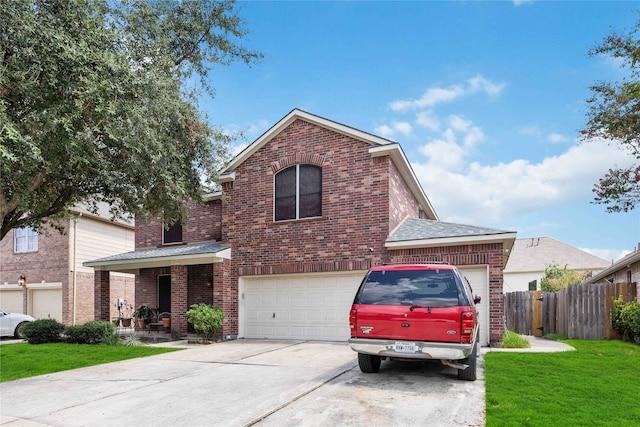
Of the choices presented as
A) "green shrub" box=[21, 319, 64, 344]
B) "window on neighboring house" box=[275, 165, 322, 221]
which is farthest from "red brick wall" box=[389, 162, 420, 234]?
"green shrub" box=[21, 319, 64, 344]

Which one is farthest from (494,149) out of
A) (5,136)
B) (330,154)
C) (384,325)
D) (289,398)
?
(5,136)

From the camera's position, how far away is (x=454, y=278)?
283 inches

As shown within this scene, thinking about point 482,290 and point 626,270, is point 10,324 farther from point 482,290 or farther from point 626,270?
point 626,270

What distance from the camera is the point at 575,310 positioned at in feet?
50.6

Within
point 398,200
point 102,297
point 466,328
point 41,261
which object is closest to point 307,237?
point 398,200

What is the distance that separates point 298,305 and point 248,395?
25.7 feet

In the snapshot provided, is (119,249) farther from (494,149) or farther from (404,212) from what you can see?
(494,149)

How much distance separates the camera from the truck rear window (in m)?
7.05

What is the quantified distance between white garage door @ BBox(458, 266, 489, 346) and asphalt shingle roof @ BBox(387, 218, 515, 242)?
99 cm

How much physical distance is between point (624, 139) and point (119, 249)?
23.1 metres

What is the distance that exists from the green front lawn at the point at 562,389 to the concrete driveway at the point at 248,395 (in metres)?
0.34

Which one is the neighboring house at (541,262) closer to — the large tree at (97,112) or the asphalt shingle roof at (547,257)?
the asphalt shingle roof at (547,257)

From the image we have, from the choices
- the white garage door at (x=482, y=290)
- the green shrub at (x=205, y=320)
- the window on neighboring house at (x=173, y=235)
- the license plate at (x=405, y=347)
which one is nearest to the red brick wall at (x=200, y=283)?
the window on neighboring house at (x=173, y=235)

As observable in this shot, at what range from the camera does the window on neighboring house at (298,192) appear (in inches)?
576
